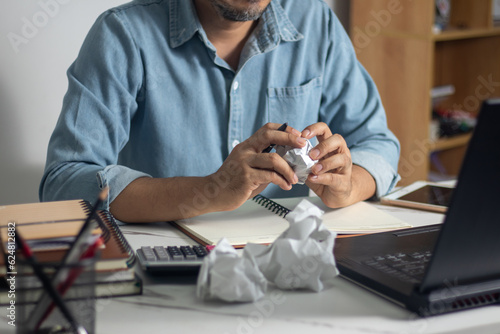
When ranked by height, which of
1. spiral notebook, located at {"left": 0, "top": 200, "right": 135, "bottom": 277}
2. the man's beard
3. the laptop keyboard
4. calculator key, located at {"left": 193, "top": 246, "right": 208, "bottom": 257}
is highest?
the man's beard

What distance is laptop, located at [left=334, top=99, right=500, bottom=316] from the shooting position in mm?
610

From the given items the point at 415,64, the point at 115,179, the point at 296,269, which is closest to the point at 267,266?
the point at 296,269

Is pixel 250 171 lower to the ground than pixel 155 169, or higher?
higher

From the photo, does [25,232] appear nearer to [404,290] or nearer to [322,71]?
[404,290]

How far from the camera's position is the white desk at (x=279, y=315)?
651 millimetres

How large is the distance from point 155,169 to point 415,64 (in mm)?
1370

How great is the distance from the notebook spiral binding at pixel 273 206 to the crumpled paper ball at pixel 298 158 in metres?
0.09

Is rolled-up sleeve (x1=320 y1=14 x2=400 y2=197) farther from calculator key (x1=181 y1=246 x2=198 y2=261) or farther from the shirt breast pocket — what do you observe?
calculator key (x1=181 y1=246 x2=198 y2=261)

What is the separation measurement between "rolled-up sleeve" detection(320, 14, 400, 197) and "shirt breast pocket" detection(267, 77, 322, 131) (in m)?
0.04

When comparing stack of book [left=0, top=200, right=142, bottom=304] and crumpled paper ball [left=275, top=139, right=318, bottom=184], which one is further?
crumpled paper ball [left=275, top=139, right=318, bottom=184]

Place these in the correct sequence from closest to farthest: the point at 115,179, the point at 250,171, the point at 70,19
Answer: the point at 250,171, the point at 115,179, the point at 70,19

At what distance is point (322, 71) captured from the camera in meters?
1.45

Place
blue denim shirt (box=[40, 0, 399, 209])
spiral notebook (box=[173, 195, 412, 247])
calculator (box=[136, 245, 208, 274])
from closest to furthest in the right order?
calculator (box=[136, 245, 208, 274]) → spiral notebook (box=[173, 195, 412, 247]) → blue denim shirt (box=[40, 0, 399, 209])

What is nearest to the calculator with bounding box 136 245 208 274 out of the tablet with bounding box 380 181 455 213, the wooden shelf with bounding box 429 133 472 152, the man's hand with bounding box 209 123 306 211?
the man's hand with bounding box 209 123 306 211
